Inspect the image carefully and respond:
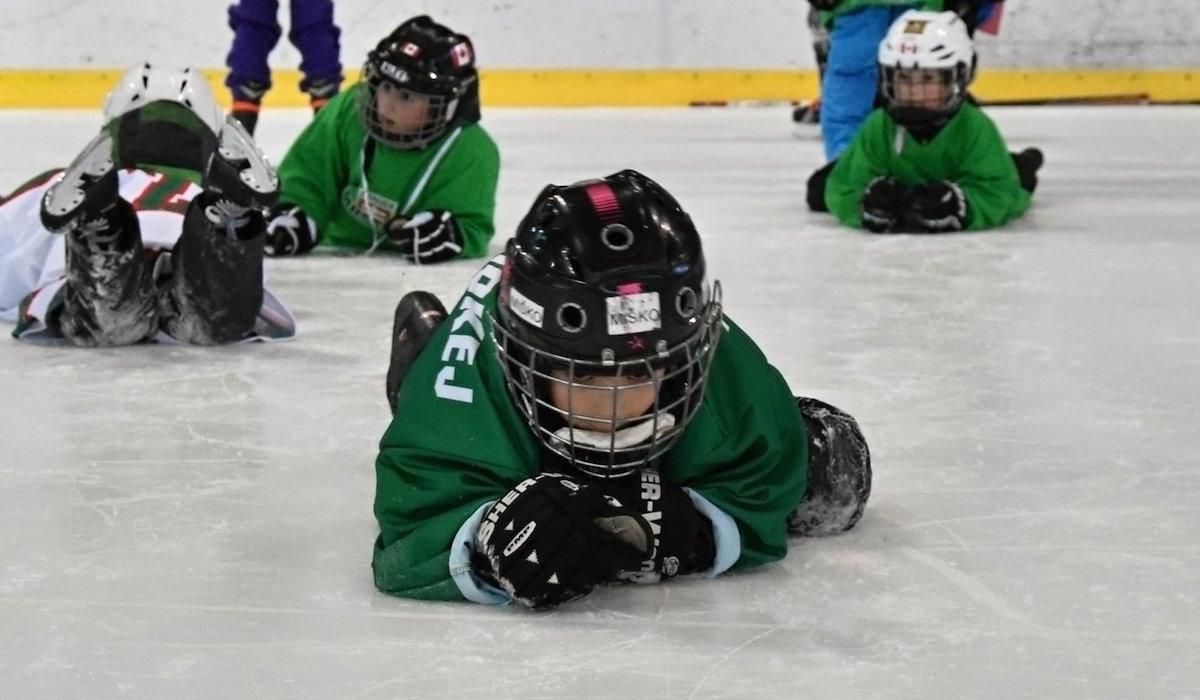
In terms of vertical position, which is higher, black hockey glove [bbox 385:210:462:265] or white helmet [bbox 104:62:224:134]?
white helmet [bbox 104:62:224:134]

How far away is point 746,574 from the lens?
1.89 m

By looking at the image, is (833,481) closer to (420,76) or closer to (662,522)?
(662,522)

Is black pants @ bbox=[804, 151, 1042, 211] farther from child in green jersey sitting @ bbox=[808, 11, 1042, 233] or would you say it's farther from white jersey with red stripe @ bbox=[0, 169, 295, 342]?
white jersey with red stripe @ bbox=[0, 169, 295, 342]

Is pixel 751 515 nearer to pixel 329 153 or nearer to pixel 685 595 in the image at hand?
pixel 685 595

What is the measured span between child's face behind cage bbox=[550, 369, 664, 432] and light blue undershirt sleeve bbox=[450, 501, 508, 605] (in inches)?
6.0

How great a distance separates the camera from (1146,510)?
2137mm

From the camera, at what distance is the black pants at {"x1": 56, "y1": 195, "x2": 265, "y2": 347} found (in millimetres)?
3004

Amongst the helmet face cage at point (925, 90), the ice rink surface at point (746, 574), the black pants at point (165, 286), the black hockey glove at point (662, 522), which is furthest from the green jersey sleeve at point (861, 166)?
the black hockey glove at point (662, 522)

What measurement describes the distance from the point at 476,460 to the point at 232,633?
11.6 inches

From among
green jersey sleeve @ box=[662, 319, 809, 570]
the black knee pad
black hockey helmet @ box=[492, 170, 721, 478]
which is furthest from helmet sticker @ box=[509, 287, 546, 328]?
the black knee pad

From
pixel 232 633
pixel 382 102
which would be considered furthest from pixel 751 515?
pixel 382 102

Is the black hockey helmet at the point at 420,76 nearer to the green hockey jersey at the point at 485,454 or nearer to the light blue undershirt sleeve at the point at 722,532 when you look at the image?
the green hockey jersey at the point at 485,454

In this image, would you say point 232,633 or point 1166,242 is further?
point 1166,242

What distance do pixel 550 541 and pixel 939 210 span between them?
3.34 meters
